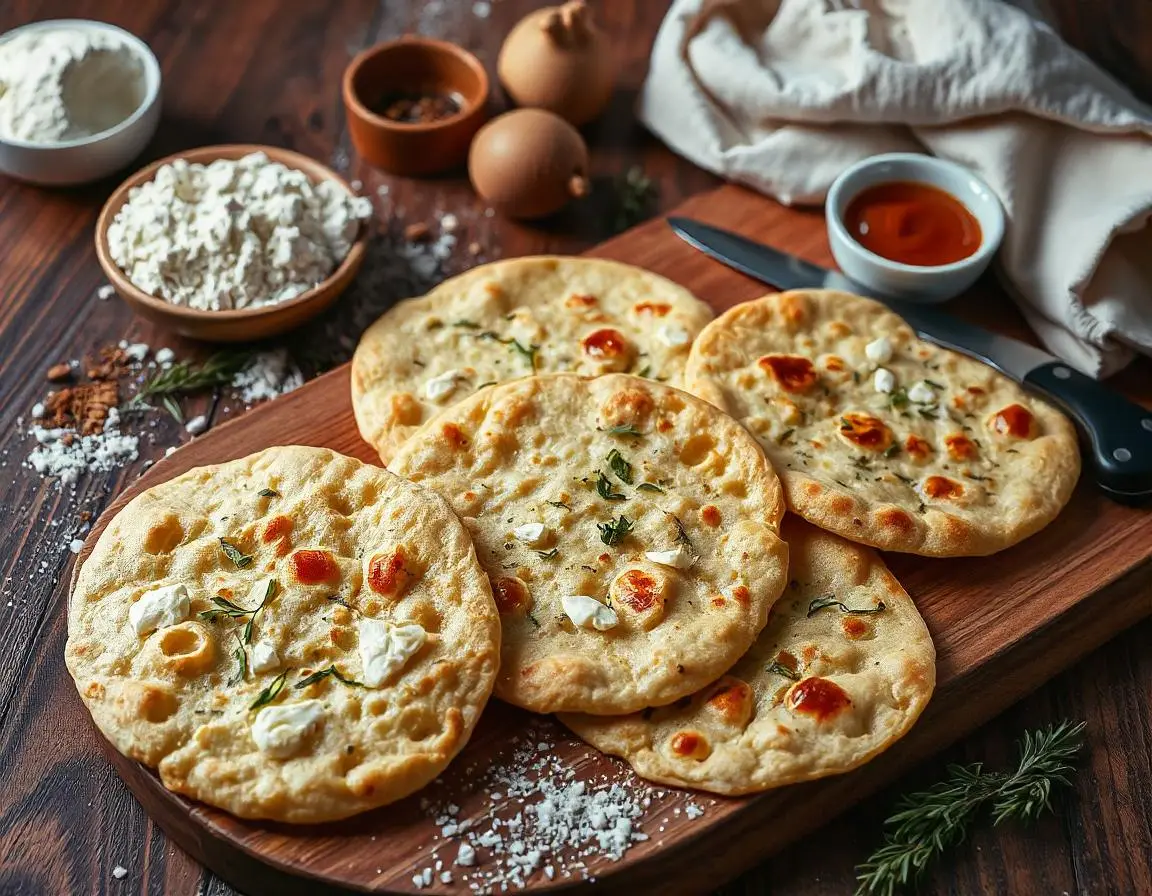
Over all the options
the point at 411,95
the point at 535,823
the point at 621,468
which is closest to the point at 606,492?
the point at 621,468

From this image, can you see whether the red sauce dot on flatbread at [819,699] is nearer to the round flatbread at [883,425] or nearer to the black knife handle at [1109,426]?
the round flatbread at [883,425]

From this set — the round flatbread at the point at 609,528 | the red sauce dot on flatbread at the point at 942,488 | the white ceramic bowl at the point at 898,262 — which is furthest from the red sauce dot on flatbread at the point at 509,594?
the white ceramic bowl at the point at 898,262

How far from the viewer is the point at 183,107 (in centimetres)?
552

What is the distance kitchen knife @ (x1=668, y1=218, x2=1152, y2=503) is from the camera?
13.2 feet

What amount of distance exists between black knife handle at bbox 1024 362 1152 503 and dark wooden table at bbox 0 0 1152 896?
1.64 ft

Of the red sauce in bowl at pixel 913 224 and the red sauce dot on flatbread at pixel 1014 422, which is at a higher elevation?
the red sauce in bowl at pixel 913 224

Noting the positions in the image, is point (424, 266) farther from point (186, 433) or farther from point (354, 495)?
point (354, 495)

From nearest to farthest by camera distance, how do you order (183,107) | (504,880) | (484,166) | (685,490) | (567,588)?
1. (504,880)
2. (567,588)
3. (685,490)
4. (484,166)
5. (183,107)

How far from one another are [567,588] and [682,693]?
459mm

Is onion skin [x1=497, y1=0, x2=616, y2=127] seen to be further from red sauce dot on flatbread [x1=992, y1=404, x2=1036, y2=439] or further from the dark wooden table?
red sauce dot on flatbread [x1=992, y1=404, x2=1036, y2=439]

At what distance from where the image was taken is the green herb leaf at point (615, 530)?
3.57 m

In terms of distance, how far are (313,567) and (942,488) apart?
1966 mm

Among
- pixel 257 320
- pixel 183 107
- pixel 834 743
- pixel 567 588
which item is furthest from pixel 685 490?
pixel 183 107

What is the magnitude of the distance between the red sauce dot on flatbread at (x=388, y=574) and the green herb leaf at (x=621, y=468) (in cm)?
72
